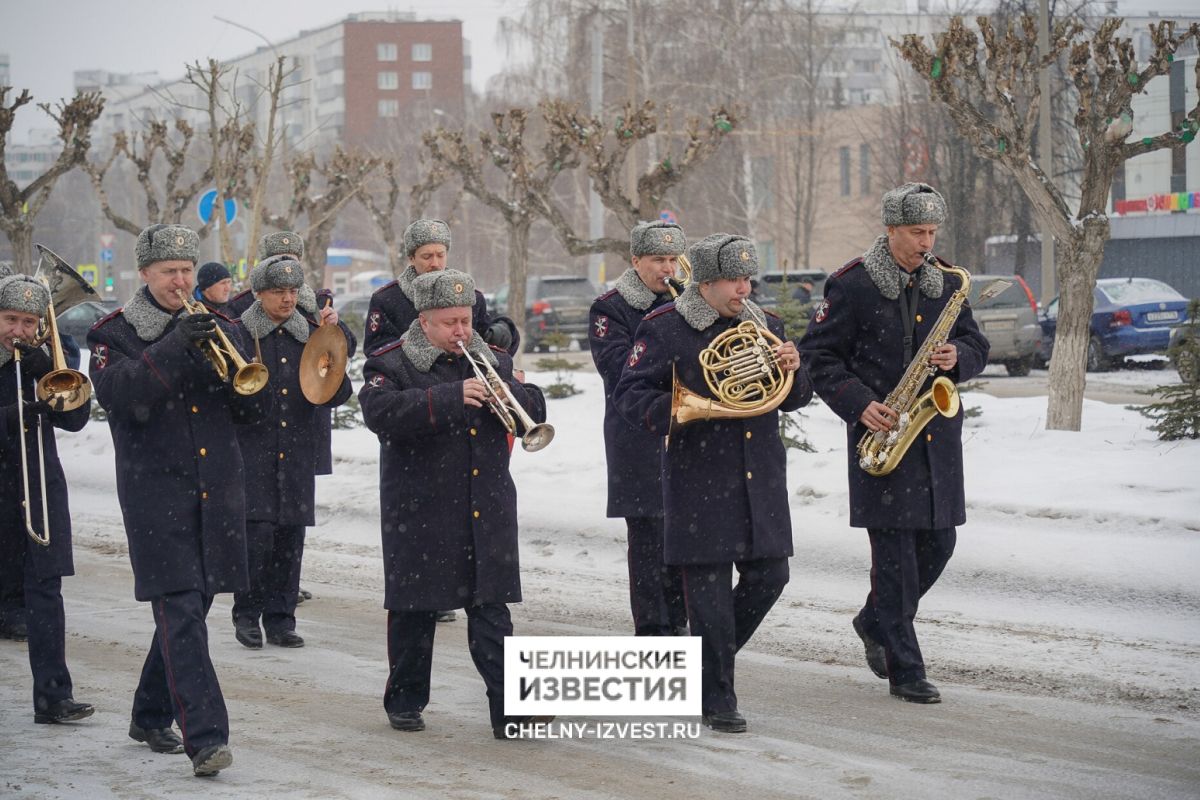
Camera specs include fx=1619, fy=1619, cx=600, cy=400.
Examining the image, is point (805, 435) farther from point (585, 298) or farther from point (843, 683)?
point (585, 298)

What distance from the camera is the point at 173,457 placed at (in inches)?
247

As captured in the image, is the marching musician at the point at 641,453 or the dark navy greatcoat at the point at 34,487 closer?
the dark navy greatcoat at the point at 34,487

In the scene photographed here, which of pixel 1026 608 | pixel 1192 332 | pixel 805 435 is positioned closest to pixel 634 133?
pixel 805 435

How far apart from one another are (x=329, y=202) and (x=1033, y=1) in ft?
48.9

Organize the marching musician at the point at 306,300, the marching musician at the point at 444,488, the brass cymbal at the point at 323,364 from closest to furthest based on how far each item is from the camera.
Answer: the marching musician at the point at 444,488
the brass cymbal at the point at 323,364
the marching musician at the point at 306,300

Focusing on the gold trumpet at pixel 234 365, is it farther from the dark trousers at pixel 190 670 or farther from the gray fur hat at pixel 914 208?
the gray fur hat at pixel 914 208

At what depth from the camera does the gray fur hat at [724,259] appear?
665 cm

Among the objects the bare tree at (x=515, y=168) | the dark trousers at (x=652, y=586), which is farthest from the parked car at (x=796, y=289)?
the dark trousers at (x=652, y=586)

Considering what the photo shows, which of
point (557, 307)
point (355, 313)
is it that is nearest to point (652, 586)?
point (557, 307)

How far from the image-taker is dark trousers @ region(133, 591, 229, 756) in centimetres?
604

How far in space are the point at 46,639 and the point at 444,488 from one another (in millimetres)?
1955

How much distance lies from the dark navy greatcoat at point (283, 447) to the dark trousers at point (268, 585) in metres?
0.11

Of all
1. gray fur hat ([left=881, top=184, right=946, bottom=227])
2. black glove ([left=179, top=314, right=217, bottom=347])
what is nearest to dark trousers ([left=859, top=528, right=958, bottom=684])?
gray fur hat ([left=881, top=184, right=946, bottom=227])

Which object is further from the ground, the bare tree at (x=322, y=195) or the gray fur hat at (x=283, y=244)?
the bare tree at (x=322, y=195)
